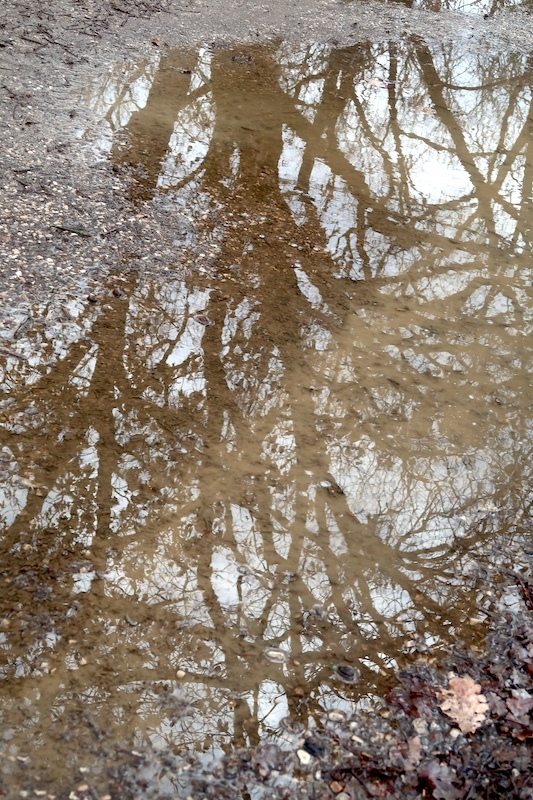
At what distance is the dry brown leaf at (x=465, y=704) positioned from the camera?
2.42 m

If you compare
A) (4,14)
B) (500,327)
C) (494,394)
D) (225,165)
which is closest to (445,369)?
(494,394)

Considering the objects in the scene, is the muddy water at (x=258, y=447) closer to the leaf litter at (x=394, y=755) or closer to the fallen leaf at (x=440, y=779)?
the leaf litter at (x=394, y=755)

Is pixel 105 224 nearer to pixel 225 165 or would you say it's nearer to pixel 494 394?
pixel 225 165

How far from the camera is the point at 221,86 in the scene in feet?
20.7

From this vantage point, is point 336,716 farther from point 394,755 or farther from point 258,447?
point 258,447

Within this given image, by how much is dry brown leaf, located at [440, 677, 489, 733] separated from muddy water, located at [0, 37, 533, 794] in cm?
15

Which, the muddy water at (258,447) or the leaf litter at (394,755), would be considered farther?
the muddy water at (258,447)

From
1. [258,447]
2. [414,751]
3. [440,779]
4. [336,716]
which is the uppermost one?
[258,447]

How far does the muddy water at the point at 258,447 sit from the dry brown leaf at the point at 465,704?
0.15m

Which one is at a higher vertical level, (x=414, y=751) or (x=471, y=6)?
(x=471, y=6)

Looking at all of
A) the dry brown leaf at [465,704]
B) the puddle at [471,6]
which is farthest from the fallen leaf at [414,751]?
the puddle at [471,6]

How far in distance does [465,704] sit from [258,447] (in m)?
1.43

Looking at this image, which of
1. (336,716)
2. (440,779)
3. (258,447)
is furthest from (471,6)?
(440,779)

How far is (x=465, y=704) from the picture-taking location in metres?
2.47
